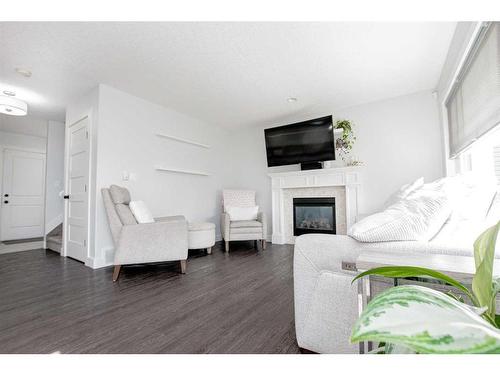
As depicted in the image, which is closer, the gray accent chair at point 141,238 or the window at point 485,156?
the window at point 485,156

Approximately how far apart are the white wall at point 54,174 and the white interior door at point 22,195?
1.60 m

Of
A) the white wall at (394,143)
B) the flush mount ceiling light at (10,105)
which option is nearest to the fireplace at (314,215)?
the white wall at (394,143)

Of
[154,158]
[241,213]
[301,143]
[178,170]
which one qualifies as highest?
[301,143]

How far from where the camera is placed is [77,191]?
3342mm

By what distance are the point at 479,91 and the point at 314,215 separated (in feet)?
9.00

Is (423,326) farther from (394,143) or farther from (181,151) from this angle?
(181,151)

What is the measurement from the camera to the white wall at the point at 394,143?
333 centimetres


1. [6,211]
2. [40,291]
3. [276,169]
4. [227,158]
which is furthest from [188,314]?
[6,211]

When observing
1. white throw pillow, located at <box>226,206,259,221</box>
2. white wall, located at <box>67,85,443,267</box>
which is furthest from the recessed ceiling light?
white throw pillow, located at <box>226,206,259,221</box>

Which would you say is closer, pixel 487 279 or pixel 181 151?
pixel 487 279

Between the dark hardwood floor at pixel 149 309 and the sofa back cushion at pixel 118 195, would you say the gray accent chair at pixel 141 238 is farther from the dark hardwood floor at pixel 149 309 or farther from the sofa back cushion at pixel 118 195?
the dark hardwood floor at pixel 149 309

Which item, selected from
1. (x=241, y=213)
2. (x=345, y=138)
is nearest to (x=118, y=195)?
(x=241, y=213)

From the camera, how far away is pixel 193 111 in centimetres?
404
